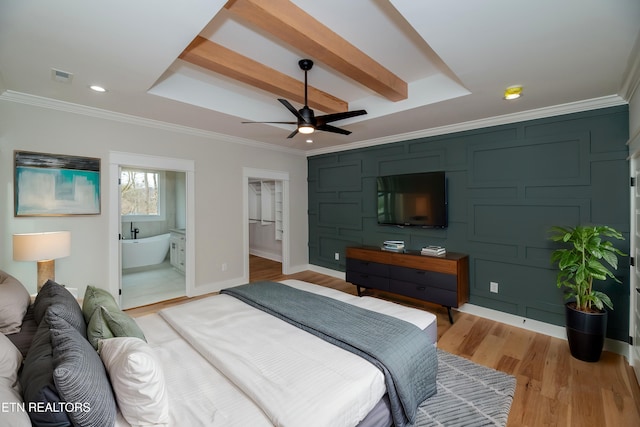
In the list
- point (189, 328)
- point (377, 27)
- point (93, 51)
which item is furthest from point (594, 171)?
point (93, 51)

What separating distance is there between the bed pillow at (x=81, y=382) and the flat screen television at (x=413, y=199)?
3736mm

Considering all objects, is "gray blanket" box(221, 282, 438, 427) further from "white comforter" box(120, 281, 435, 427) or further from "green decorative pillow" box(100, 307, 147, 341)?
"green decorative pillow" box(100, 307, 147, 341)

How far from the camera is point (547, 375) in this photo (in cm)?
234

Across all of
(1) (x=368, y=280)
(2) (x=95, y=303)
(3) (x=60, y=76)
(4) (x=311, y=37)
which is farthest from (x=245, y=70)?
(1) (x=368, y=280)

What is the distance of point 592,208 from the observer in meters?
2.89

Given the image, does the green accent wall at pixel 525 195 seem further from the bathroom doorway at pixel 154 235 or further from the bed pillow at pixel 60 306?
the bed pillow at pixel 60 306

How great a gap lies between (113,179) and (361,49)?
10.6 feet

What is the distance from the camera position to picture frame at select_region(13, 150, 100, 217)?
2895mm

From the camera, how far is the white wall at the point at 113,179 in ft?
9.44

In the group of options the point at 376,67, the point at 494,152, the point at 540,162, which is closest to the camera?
the point at 376,67

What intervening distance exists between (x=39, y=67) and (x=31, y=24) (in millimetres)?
742

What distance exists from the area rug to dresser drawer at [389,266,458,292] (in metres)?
1.00

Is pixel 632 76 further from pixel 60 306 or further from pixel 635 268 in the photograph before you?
pixel 60 306

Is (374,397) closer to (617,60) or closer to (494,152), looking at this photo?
(617,60)
